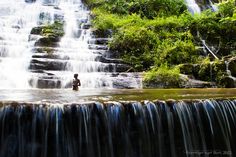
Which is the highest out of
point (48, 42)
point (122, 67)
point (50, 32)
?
point (50, 32)

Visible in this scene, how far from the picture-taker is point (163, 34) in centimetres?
1716

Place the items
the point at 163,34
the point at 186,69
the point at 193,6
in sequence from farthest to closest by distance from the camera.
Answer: the point at 193,6 → the point at 163,34 → the point at 186,69

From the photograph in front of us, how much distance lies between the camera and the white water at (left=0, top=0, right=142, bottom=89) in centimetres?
1278

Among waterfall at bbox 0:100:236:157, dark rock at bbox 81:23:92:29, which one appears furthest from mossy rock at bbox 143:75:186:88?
dark rock at bbox 81:23:92:29

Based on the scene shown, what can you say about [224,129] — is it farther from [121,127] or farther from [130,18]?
[130,18]

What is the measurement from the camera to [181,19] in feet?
61.1

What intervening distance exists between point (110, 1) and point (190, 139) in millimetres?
15356

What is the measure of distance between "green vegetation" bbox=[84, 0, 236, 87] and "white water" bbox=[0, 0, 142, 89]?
1085mm

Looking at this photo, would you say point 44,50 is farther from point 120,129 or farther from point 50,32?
point 120,129

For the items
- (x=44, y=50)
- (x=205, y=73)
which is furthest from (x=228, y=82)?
(x=44, y=50)

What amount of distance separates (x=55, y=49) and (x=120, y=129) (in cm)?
903

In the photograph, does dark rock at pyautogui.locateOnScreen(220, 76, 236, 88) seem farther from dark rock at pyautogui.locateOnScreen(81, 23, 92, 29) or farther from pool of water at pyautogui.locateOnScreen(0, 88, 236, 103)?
dark rock at pyautogui.locateOnScreen(81, 23, 92, 29)

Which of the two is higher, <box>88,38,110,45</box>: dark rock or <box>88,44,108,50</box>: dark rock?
<box>88,38,110,45</box>: dark rock

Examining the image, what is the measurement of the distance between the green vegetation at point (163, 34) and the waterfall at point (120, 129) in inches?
226
